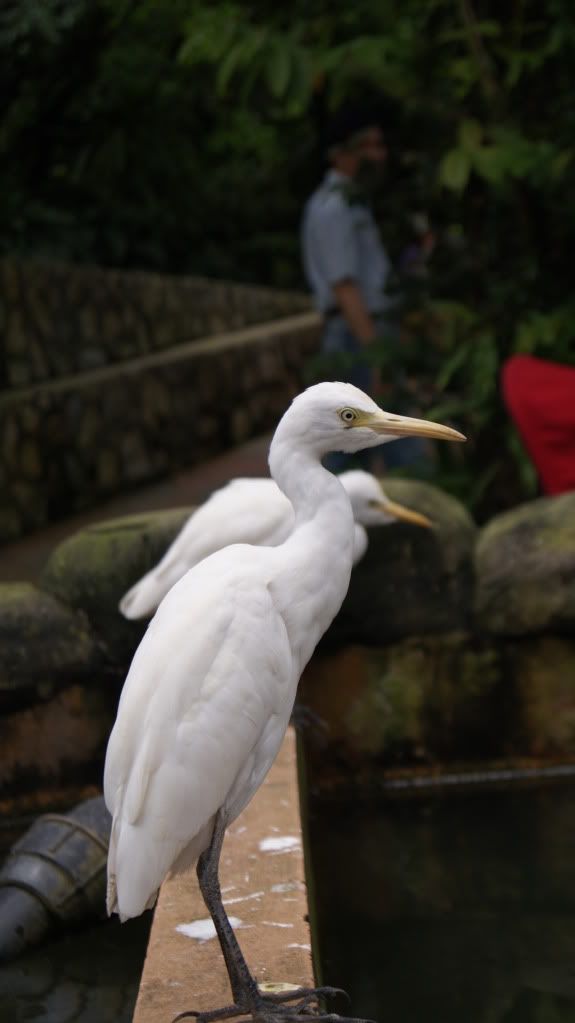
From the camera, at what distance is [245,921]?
322 cm

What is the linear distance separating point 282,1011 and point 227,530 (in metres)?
2.03

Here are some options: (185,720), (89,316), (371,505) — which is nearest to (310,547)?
(185,720)

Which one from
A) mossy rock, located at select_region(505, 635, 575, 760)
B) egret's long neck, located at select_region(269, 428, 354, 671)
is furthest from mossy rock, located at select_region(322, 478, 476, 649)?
egret's long neck, located at select_region(269, 428, 354, 671)

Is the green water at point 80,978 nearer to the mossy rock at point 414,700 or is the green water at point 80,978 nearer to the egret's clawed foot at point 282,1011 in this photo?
the egret's clawed foot at point 282,1011

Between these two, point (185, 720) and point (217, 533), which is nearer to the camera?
point (185, 720)

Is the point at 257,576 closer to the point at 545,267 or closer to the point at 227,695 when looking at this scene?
the point at 227,695

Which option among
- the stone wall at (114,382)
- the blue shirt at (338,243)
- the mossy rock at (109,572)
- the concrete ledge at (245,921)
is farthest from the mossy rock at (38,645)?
the stone wall at (114,382)

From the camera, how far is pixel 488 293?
685 centimetres

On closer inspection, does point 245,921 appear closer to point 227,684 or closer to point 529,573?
point 227,684

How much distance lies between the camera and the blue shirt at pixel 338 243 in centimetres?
679

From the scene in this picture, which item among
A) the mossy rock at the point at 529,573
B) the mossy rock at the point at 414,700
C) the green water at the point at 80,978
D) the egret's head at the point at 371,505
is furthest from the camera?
the mossy rock at the point at 414,700

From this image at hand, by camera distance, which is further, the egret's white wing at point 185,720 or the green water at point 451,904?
the green water at point 451,904

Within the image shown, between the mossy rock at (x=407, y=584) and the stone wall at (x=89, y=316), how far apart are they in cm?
427

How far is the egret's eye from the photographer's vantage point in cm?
287
